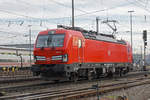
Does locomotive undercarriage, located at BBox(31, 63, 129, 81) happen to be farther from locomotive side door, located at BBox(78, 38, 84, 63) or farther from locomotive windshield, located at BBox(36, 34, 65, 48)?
locomotive windshield, located at BBox(36, 34, 65, 48)

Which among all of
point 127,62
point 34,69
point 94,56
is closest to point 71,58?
point 34,69

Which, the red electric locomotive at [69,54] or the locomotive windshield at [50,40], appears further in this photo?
the locomotive windshield at [50,40]

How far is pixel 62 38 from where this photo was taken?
1759 cm

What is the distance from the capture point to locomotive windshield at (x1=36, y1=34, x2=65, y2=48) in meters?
17.6

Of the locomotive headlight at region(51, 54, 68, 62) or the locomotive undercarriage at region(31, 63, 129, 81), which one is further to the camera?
the locomotive headlight at region(51, 54, 68, 62)

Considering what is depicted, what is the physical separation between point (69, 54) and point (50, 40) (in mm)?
1798

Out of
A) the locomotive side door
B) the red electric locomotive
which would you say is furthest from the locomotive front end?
the locomotive side door

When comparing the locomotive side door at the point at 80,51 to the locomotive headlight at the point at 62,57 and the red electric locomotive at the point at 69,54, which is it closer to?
the red electric locomotive at the point at 69,54

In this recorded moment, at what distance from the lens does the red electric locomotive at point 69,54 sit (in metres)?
17.0

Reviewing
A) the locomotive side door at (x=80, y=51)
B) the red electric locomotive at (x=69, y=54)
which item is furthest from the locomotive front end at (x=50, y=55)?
the locomotive side door at (x=80, y=51)

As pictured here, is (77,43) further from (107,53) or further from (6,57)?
(6,57)

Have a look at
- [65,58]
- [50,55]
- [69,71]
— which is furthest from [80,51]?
[50,55]

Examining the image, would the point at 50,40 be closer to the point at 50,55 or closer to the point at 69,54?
the point at 50,55

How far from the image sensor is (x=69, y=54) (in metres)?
17.3
